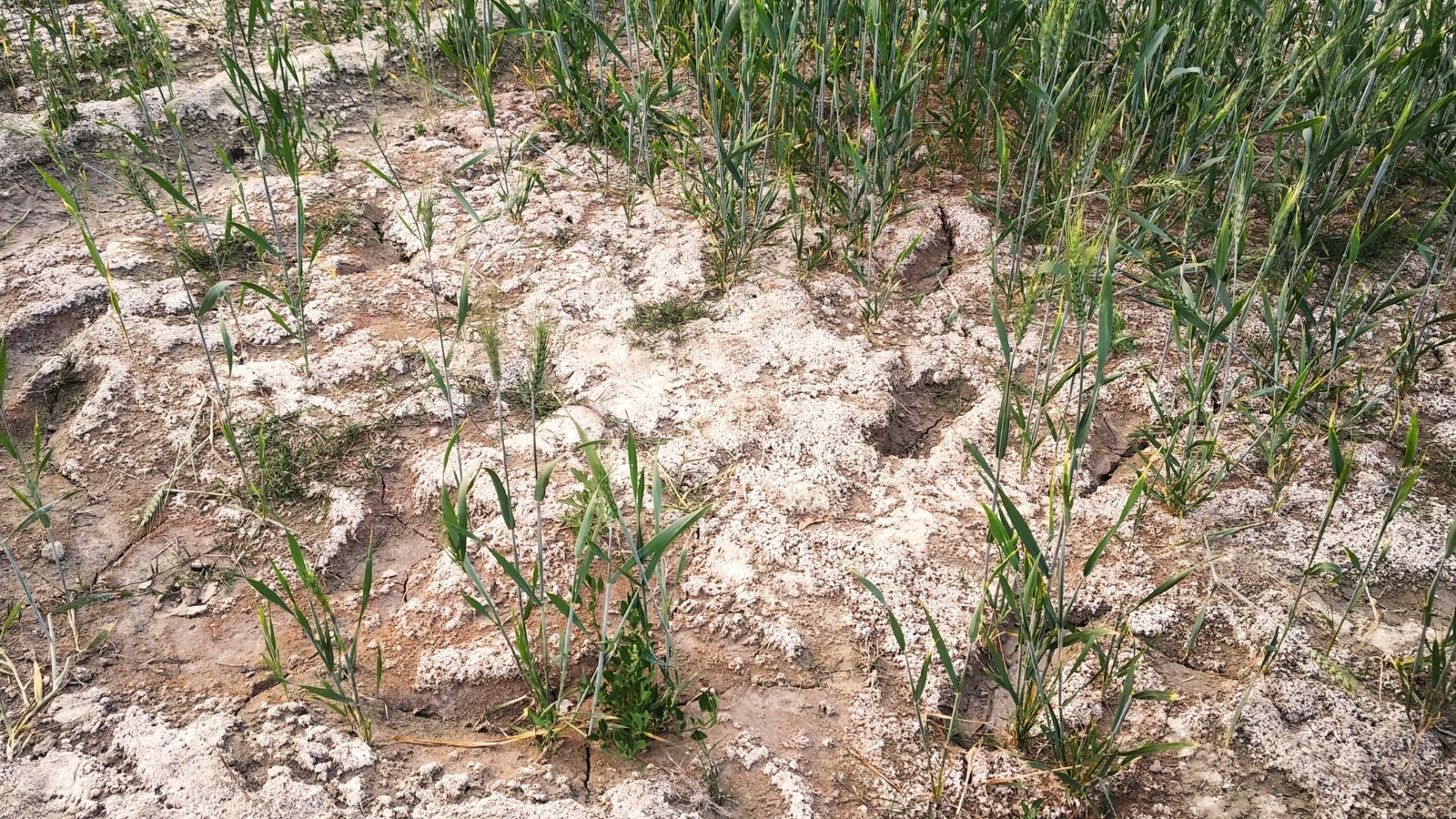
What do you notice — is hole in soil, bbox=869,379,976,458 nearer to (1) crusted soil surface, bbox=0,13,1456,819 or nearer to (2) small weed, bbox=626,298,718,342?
(1) crusted soil surface, bbox=0,13,1456,819

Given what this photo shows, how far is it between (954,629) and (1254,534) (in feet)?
2.33

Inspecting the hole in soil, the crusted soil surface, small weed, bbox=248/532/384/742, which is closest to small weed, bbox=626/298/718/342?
the crusted soil surface

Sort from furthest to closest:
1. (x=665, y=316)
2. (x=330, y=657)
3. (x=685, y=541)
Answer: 1. (x=665, y=316)
2. (x=685, y=541)
3. (x=330, y=657)

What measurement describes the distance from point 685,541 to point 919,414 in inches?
28.5

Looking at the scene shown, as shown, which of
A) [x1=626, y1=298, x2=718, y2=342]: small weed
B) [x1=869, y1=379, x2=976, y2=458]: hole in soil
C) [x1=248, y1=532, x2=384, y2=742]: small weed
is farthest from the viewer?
[x1=626, y1=298, x2=718, y2=342]: small weed

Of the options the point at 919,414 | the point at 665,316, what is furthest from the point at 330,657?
the point at 919,414

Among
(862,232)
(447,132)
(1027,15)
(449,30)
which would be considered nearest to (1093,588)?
(862,232)

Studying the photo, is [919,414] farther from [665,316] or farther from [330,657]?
[330,657]

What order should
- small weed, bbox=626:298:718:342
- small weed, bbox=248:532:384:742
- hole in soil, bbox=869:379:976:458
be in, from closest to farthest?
small weed, bbox=248:532:384:742 < hole in soil, bbox=869:379:976:458 < small weed, bbox=626:298:718:342

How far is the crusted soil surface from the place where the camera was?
1.60 meters

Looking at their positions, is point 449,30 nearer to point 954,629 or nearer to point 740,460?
point 740,460

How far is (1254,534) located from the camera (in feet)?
6.65

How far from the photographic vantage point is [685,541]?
203cm

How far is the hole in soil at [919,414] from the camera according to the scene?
230 cm
